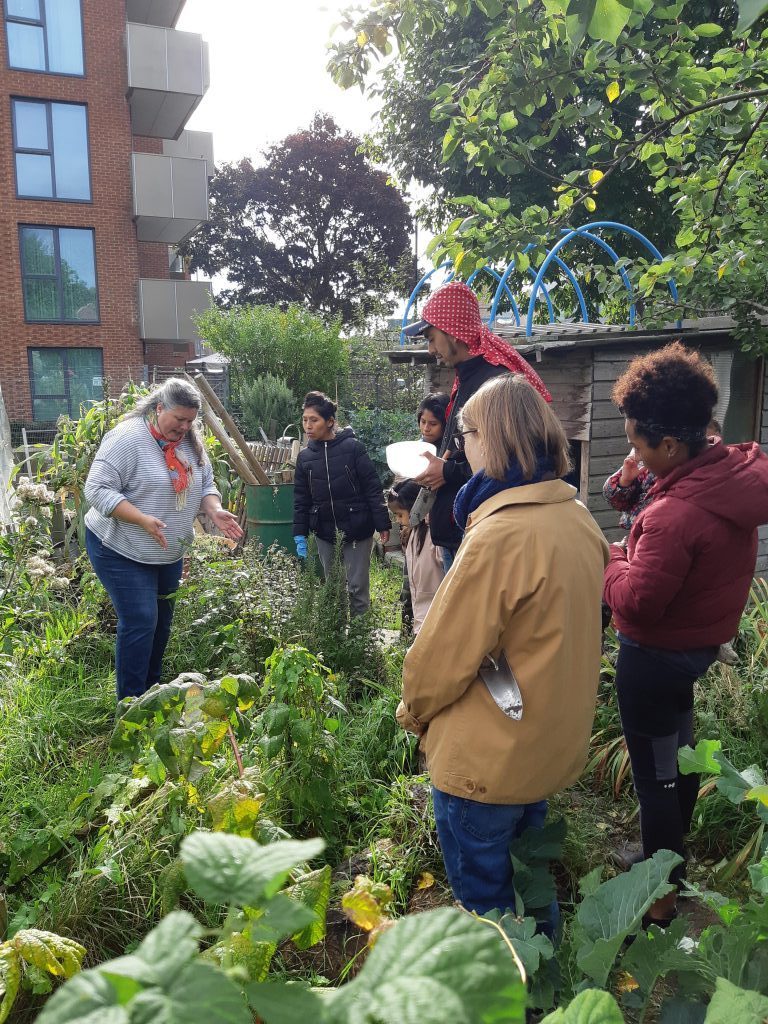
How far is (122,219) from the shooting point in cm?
2019

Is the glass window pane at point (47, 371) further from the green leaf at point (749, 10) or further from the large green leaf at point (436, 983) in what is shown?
the large green leaf at point (436, 983)

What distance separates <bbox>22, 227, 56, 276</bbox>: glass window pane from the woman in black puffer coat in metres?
16.8

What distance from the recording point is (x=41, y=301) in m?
19.9

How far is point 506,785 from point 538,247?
8.05 ft

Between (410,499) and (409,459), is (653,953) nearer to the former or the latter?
(409,459)

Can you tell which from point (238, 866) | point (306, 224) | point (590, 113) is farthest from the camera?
point (306, 224)

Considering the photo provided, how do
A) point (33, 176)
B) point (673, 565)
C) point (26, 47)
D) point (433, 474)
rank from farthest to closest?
point (33, 176) → point (26, 47) → point (433, 474) → point (673, 565)

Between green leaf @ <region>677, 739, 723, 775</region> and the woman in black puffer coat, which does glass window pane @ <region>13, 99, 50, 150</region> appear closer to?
the woman in black puffer coat

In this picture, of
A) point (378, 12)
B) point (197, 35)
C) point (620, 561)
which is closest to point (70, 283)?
point (197, 35)

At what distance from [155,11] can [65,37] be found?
3.34 m

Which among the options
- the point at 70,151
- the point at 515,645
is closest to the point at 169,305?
the point at 70,151

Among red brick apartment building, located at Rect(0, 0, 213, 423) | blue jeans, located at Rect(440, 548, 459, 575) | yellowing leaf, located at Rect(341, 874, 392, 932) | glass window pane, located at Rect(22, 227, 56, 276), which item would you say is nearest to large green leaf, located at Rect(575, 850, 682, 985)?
yellowing leaf, located at Rect(341, 874, 392, 932)

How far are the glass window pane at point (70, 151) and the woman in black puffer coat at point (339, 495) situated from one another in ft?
56.2

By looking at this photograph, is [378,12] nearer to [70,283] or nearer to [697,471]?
[697,471]
